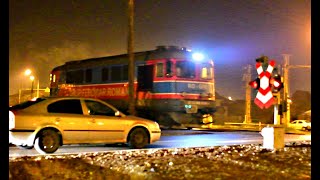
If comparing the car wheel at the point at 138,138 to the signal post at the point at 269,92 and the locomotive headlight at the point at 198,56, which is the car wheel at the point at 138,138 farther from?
the locomotive headlight at the point at 198,56

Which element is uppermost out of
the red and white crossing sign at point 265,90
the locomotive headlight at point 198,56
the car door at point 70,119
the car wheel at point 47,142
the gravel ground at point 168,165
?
the locomotive headlight at point 198,56

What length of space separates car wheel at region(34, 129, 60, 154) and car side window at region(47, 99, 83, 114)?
605 millimetres

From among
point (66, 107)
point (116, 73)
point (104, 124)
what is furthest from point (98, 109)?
point (116, 73)

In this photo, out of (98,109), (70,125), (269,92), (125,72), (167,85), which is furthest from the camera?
(125,72)

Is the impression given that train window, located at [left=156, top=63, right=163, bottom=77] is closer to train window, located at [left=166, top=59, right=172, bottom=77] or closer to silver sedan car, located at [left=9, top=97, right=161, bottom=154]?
train window, located at [left=166, top=59, right=172, bottom=77]

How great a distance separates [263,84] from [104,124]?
14.7ft

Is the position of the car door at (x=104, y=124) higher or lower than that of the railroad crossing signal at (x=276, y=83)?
lower

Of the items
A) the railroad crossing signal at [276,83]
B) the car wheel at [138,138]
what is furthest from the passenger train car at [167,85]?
the railroad crossing signal at [276,83]

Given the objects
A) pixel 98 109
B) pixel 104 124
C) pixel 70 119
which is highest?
pixel 98 109

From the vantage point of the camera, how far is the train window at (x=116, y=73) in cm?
2662

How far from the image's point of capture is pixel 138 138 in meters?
14.1

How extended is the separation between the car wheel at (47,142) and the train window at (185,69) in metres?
12.7

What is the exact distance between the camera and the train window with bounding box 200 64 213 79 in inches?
1009

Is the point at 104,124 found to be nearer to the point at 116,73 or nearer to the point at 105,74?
the point at 116,73
